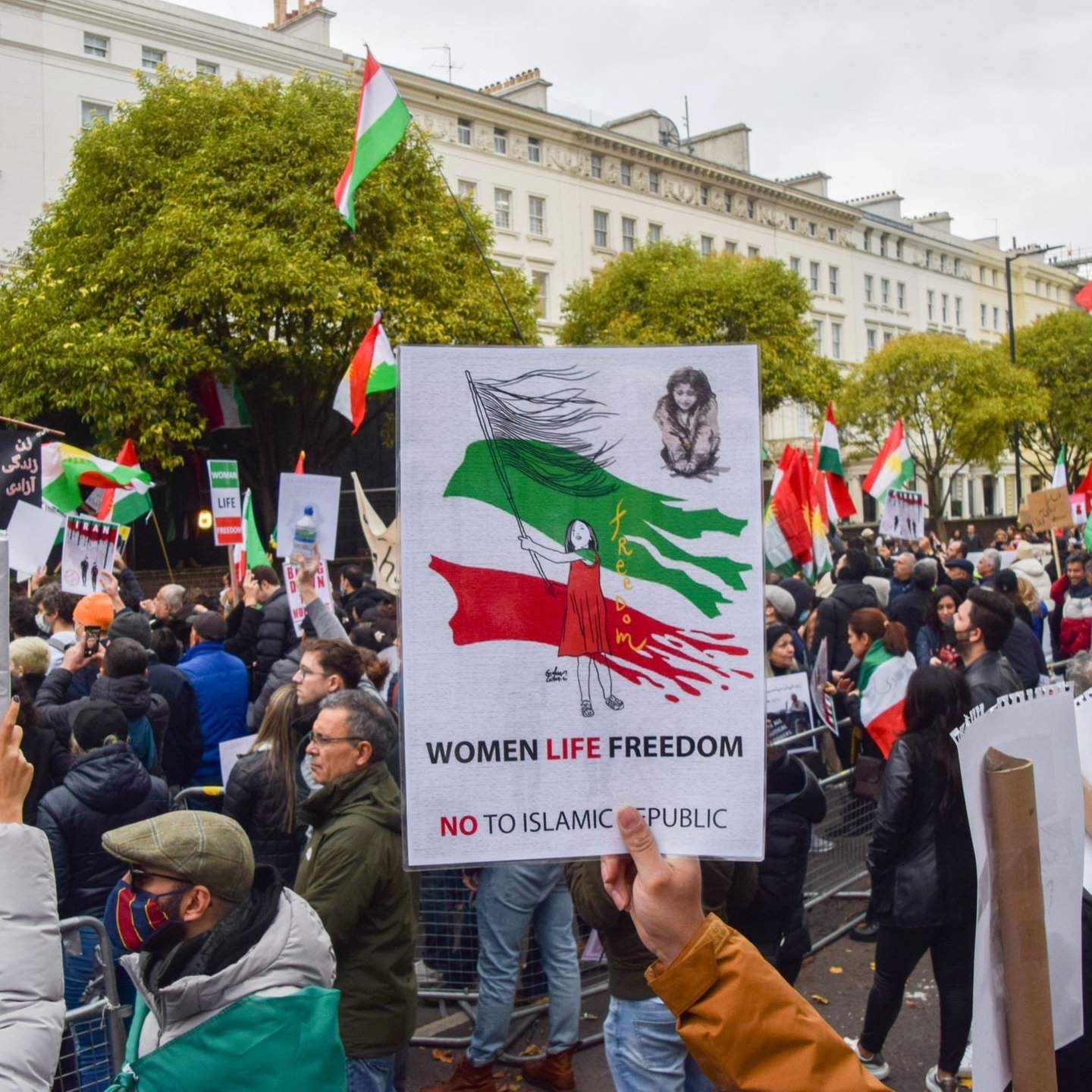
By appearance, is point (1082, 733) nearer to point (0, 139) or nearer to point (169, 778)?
point (169, 778)

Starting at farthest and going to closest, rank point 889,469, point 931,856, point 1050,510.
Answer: point 889,469 < point 1050,510 < point 931,856

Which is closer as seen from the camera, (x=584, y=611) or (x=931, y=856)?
(x=584, y=611)

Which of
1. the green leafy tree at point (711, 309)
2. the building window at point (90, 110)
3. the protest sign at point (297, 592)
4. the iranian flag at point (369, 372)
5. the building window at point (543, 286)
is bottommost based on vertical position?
the protest sign at point (297, 592)

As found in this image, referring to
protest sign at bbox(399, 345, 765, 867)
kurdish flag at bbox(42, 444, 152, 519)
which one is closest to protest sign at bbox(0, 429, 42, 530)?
kurdish flag at bbox(42, 444, 152, 519)

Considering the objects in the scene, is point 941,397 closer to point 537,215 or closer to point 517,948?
point 537,215

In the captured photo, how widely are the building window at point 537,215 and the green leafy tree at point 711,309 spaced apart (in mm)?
4943

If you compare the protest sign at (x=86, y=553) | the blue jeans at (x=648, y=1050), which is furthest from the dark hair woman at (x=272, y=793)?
the protest sign at (x=86, y=553)

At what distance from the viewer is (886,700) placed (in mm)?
6469

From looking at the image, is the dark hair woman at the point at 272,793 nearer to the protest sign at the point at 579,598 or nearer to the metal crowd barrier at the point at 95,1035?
the metal crowd barrier at the point at 95,1035

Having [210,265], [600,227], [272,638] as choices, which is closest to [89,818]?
[272,638]

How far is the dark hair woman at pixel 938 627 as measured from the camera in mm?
8445

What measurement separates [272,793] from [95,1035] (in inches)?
39.0

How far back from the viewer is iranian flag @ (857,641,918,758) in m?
6.39

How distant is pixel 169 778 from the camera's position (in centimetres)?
661
